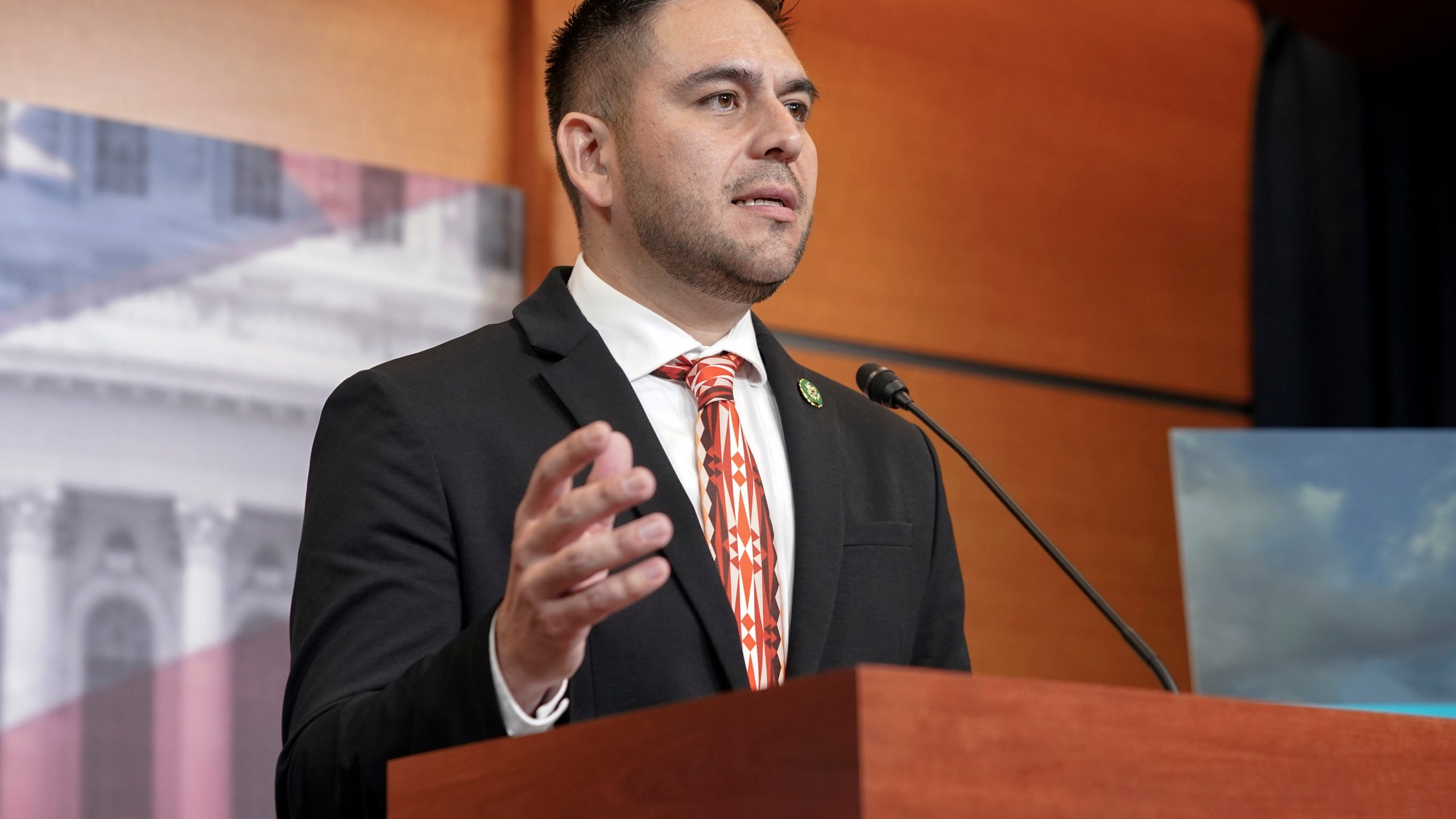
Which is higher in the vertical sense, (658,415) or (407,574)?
(658,415)

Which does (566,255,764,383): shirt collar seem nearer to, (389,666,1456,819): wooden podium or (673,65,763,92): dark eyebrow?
(673,65,763,92): dark eyebrow

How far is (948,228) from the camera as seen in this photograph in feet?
10.8

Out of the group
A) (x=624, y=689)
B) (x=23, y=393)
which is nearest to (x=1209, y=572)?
(x=624, y=689)

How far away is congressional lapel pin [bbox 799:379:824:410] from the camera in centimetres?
176

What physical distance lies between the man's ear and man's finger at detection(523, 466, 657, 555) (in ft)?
3.21

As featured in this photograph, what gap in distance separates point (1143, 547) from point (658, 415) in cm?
207

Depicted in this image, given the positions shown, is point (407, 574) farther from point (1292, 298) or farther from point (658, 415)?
point (1292, 298)

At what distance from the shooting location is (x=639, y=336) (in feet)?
5.58

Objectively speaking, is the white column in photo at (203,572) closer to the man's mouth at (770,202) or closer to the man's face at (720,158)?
the man's face at (720,158)

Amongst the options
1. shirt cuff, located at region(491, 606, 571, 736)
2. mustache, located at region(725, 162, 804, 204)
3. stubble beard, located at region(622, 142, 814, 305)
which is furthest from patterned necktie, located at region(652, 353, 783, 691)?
shirt cuff, located at region(491, 606, 571, 736)

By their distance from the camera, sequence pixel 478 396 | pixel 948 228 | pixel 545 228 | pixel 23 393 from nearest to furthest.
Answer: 1. pixel 478 396
2. pixel 23 393
3. pixel 545 228
4. pixel 948 228

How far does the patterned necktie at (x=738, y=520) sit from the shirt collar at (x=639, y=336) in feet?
0.08

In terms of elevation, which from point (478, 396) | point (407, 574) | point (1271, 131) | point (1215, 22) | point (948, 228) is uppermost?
point (1215, 22)

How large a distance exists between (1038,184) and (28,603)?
233 centimetres
